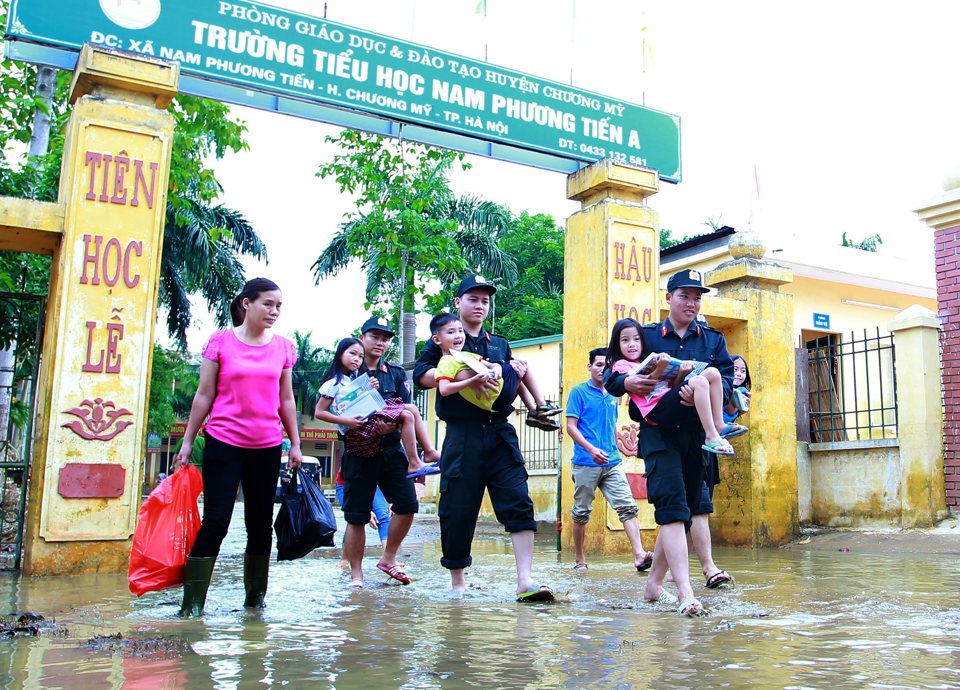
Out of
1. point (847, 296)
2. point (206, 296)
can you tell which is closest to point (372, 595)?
point (847, 296)

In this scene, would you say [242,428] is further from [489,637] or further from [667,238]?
[667,238]

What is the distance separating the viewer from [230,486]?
4535 millimetres

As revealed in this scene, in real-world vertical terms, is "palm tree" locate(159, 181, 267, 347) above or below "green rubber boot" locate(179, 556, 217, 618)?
above

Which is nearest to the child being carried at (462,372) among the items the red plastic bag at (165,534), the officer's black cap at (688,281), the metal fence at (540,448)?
the officer's black cap at (688,281)

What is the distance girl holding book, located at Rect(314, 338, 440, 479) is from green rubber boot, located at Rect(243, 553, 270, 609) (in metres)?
1.29

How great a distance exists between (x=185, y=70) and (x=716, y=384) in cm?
565

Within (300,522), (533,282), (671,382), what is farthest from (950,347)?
(533,282)

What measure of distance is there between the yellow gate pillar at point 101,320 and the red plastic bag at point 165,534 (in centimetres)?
258

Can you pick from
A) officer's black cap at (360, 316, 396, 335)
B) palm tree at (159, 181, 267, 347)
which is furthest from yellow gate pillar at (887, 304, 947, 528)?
palm tree at (159, 181, 267, 347)

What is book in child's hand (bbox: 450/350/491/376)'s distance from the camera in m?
4.80

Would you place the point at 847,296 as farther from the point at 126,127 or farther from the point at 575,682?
the point at 575,682

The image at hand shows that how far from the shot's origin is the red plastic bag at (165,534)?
4402mm

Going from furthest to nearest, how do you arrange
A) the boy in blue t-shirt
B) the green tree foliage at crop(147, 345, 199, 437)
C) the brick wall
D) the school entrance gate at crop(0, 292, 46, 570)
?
the green tree foliage at crop(147, 345, 199, 437), the brick wall, the school entrance gate at crop(0, 292, 46, 570), the boy in blue t-shirt

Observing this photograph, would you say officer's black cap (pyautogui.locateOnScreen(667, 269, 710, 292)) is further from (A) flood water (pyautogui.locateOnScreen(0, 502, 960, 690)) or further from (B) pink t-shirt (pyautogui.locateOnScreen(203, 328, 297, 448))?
(B) pink t-shirt (pyautogui.locateOnScreen(203, 328, 297, 448))
